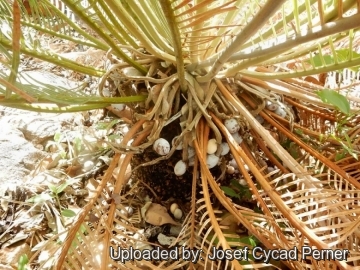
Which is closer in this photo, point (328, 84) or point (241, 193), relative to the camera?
point (241, 193)

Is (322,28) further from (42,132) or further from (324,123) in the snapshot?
(42,132)

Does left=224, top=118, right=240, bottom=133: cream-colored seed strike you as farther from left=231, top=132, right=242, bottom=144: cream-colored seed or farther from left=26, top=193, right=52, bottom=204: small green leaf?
left=26, top=193, right=52, bottom=204: small green leaf

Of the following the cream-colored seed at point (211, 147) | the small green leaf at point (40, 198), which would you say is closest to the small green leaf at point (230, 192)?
the cream-colored seed at point (211, 147)

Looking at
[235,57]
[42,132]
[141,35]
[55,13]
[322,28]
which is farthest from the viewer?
[42,132]

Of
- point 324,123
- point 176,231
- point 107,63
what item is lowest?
point 176,231

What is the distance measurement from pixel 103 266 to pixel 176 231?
0.28m

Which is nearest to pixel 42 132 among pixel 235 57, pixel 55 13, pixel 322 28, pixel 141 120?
pixel 55 13

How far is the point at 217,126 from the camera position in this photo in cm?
100

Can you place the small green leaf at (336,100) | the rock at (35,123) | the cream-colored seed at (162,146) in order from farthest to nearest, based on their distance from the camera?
the rock at (35,123)
the cream-colored seed at (162,146)
the small green leaf at (336,100)

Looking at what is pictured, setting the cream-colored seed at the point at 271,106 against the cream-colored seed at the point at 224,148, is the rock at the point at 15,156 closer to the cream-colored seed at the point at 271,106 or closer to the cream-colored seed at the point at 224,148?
the cream-colored seed at the point at 224,148

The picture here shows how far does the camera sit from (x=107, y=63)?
1136mm

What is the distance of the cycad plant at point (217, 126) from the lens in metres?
0.83

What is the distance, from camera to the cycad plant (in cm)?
83

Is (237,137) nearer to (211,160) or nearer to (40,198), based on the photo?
(211,160)
